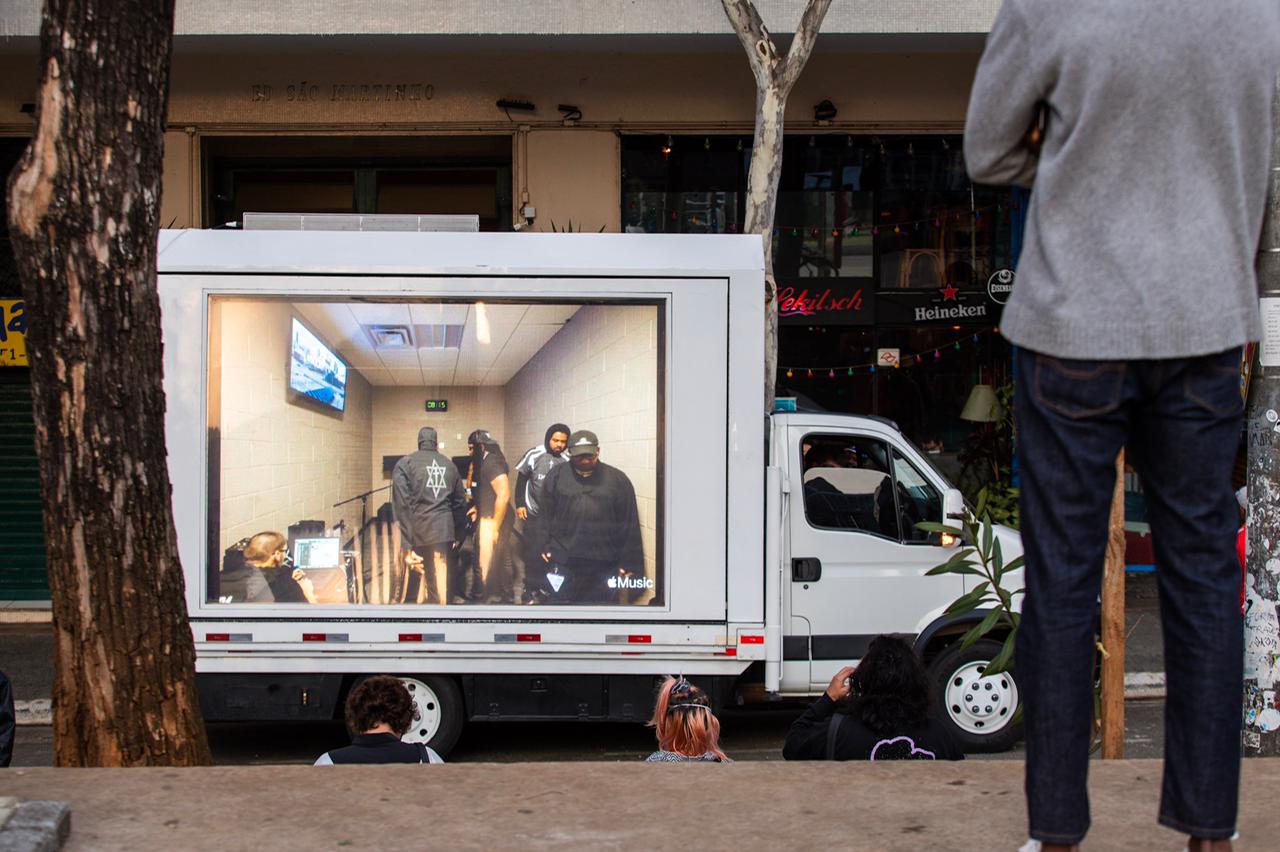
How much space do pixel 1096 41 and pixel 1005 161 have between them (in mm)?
235

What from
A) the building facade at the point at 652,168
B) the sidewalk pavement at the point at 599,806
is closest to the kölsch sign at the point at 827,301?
the building facade at the point at 652,168

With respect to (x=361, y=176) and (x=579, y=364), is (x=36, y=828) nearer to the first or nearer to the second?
(x=579, y=364)

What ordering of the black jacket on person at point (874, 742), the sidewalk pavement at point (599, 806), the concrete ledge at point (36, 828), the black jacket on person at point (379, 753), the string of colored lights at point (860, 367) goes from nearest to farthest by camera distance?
the concrete ledge at point (36, 828) < the sidewalk pavement at point (599, 806) < the black jacket on person at point (874, 742) < the black jacket on person at point (379, 753) < the string of colored lights at point (860, 367)

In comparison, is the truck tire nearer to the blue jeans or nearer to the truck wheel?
the truck wheel

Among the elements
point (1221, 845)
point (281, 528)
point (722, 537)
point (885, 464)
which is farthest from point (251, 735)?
point (1221, 845)

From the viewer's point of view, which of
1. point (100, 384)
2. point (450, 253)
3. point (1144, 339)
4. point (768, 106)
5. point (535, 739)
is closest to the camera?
point (1144, 339)

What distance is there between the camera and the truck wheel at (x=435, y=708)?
7965 mm

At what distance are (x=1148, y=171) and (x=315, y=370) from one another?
6.67 meters

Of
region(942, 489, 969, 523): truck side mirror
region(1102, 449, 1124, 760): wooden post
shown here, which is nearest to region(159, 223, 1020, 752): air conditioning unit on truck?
region(942, 489, 969, 523): truck side mirror

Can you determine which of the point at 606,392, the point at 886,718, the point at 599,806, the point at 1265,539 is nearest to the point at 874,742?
the point at 886,718

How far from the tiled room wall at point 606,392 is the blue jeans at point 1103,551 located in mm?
5781

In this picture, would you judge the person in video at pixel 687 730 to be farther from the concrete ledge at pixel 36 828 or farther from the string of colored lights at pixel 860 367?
the string of colored lights at pixel 860 367

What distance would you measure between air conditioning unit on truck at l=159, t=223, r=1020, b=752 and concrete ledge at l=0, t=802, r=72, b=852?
515cm

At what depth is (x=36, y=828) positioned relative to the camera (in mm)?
2570
